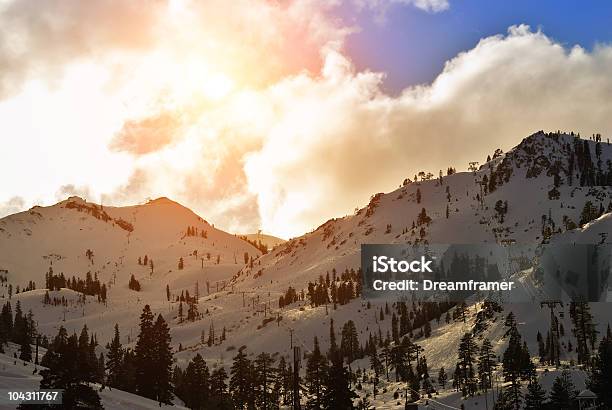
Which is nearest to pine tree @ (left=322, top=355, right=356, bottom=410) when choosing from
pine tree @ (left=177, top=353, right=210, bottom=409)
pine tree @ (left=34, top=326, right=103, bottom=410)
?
pine tree @ (left=34, top=326, right=103, bottom=410)

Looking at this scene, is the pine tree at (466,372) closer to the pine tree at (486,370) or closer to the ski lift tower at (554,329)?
the pine tree at (486,370)

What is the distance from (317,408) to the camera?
69.5m

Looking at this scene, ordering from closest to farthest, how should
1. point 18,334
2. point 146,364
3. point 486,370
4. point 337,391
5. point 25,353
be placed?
point 337,391 < point 146,364 < point 25,353 < point 486,370 < point 18,334

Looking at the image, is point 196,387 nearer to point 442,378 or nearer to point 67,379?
point 442,378

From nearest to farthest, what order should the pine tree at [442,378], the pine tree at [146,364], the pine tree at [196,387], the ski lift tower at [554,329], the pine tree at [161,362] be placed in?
the pine tree at [161,362] → the pine tree at [146,364] → the pine tree at [196,387] → the ski lift tower at [554,329] → the pine tree at [442,378]

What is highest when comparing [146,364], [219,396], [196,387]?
[146,364]

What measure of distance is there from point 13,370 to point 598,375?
234ft

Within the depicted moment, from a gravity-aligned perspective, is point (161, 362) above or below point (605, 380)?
above

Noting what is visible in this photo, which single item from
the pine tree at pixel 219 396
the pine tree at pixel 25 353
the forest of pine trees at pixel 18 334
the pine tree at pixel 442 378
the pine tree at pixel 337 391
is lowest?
the pine tree at pixel 442 378

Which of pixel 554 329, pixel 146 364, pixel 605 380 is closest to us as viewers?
pixel 605 380

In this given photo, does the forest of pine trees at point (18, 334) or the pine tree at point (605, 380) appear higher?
the forest of pine trees at point (18, 334)

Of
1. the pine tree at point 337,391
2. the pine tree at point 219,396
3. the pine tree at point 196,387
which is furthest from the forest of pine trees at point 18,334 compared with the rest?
the pine tree at point 337,391

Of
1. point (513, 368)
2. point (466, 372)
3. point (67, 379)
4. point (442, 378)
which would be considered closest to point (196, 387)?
point (513, 368)

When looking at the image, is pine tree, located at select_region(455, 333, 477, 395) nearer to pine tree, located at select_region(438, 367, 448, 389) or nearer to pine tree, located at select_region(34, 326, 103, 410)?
pine tree, located at select_region(438, 367, 448, 389)
